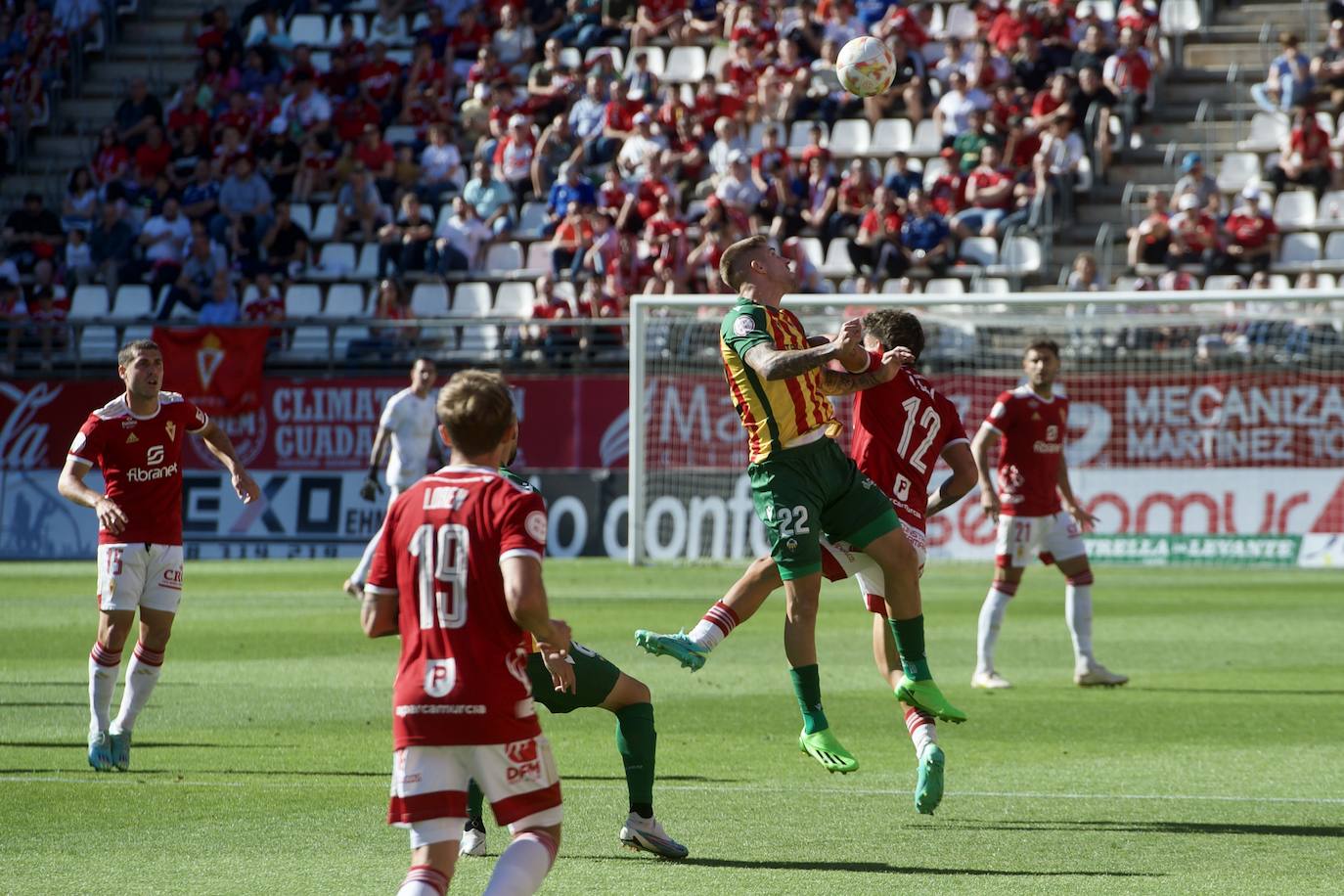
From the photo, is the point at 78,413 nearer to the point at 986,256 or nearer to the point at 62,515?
the point at 62,515

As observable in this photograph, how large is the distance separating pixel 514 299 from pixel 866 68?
1553 cm

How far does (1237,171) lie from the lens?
26.7 m

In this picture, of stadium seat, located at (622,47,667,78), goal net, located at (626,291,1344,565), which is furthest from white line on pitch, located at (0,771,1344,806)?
stadium seat, located at (622,47,667,78)

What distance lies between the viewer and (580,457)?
980 inches

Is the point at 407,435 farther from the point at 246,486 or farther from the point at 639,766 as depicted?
the point at 639,766

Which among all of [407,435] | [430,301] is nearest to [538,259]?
[430,301]

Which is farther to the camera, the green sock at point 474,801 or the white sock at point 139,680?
the white sock at point 139,680

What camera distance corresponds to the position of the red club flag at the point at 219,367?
25922 mm

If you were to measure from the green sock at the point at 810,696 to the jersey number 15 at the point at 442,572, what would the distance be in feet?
11.2

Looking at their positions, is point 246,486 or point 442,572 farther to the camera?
point 246,486

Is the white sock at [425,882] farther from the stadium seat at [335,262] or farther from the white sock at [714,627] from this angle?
the stadium seat at [335,262]

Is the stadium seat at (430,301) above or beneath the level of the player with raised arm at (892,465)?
above

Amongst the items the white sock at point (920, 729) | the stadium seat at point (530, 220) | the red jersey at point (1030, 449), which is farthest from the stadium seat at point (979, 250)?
the white sock at point (920, 729)

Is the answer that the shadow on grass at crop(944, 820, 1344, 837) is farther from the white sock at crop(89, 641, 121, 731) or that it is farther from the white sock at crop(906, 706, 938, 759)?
the white sock at crop(89, 641, 121, 731)
